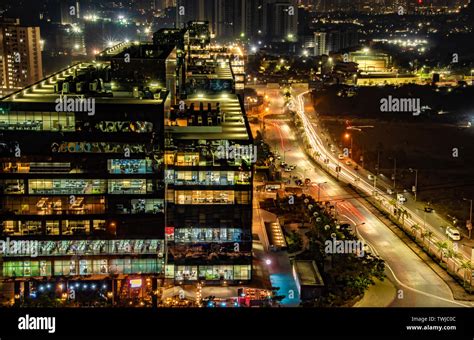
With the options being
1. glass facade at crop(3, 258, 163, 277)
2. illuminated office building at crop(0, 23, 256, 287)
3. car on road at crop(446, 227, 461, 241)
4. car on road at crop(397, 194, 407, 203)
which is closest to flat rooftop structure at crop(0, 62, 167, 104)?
illuminated office building at crop(0, 23, 256, 287)

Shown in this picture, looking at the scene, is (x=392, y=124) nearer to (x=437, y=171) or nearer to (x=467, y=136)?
(x=467, y=136)

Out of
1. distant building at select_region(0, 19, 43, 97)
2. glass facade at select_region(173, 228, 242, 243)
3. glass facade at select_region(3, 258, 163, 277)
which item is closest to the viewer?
glass facade at select_region(3, 258, 163, 277)

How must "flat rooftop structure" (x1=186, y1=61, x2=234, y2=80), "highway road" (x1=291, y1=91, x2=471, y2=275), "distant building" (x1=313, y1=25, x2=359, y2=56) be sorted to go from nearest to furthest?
1. "highway road" (x1=291, y1=91, x2=471, y2=275)
2. "flat rooftop structure" (x1=186, y1=61, x2=234, y2=80)
3. "distant building" (x1=313, y1=25, x2=359, y2=56)

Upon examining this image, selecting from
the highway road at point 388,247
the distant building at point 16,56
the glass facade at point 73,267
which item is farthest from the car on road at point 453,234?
the distant building at point 16,56

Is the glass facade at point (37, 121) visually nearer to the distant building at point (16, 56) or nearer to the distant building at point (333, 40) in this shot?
the distant building at point (16, 56)

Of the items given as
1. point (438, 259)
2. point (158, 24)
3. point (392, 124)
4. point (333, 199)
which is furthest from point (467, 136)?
point (158, 24)

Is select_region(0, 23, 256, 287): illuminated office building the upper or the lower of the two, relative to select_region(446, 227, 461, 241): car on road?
upper

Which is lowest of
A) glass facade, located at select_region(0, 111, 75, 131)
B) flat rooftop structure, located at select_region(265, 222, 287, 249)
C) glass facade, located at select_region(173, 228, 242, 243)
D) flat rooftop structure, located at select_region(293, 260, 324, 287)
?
flat rooftop structure, located at select_region(265, 222, 287, 249)

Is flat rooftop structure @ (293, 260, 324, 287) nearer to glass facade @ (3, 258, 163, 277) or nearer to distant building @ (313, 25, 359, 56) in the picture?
glass facade @ (3, 258, 163, 277)
